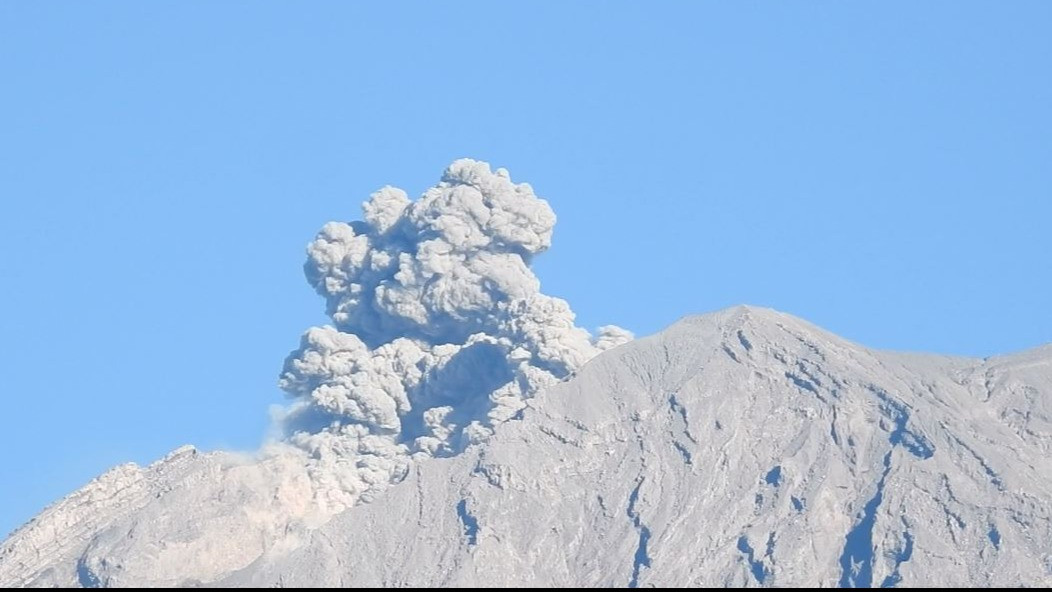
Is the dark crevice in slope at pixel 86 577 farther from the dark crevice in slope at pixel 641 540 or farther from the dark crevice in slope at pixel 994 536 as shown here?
the dark crevice in slope at pixel 994 536

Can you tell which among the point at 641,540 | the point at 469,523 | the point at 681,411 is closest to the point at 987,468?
the point at 681,411

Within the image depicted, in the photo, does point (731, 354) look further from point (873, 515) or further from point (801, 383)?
point (873, 515)

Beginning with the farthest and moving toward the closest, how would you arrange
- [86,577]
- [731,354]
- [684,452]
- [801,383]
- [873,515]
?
[731,354], [801,383], [684,452], [86,577], [873,515]

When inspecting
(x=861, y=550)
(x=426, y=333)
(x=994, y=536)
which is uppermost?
(x=426, y=333)

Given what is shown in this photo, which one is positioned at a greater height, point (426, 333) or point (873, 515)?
point (426, 333)

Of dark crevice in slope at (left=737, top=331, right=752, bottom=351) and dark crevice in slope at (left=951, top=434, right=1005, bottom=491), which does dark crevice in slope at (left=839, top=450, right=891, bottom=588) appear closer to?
dark crevice in slope at (left=951, top=434, right=1005, bottom=491)
